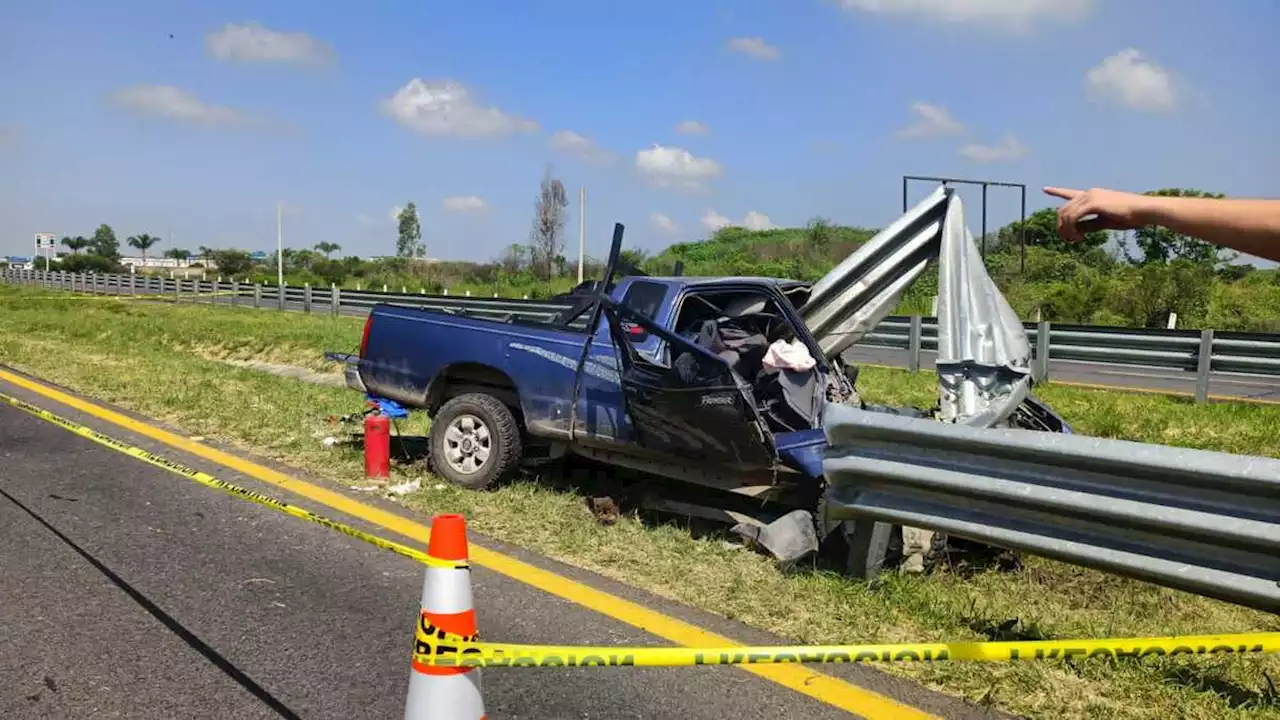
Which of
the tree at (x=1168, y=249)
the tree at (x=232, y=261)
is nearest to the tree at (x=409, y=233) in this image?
the tree at (x=232, y=261)

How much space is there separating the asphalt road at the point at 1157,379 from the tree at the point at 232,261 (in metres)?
59.9

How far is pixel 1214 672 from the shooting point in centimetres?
355

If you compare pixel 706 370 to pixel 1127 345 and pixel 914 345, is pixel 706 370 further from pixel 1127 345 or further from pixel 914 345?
pixel 1127 345

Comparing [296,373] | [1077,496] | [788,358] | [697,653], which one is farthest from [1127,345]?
[697,653]

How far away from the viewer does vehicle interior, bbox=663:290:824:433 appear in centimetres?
572

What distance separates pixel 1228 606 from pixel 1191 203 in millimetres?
3357

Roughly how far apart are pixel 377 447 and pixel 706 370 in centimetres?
274

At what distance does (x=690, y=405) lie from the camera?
16.7 ft

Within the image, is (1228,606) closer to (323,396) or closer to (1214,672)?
(1214,672)

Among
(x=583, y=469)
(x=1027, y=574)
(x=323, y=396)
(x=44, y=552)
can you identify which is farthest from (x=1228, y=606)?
(x=323, y=396)

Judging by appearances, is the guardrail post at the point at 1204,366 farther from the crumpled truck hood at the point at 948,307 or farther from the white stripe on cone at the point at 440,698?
the white stripe on cone at the point at 440,698

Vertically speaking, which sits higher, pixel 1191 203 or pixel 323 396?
pixel 1191 203

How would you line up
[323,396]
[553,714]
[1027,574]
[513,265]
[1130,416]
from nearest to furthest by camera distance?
[553,714] → [1027,574] → [1130,416] → [323,396] → [513,265]

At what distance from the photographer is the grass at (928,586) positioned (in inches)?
135
